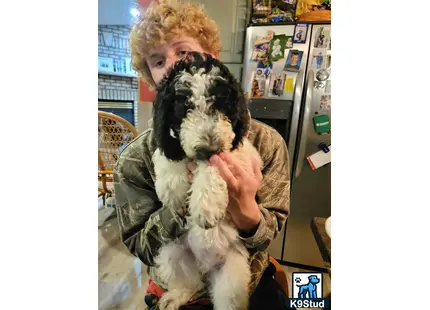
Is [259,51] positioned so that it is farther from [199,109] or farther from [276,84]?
[199,109]

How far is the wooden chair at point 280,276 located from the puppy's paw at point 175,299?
23 cm

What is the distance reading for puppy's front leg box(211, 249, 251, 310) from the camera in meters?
0.69

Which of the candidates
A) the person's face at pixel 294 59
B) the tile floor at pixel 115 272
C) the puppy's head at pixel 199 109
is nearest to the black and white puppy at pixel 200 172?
the puppy's head at pixel 199 109

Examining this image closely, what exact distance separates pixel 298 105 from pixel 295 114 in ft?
0.09

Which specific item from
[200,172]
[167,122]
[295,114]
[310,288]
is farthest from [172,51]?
[310,288]

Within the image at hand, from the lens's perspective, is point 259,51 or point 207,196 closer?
point 207,196

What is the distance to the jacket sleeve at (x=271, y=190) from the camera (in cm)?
69

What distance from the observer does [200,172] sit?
0.58 metres

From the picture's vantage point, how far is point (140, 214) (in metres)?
0.76

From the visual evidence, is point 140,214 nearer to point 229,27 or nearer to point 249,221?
point 249,221

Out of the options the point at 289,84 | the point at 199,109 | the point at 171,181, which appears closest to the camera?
the point at 199,109
